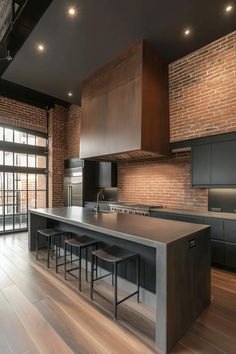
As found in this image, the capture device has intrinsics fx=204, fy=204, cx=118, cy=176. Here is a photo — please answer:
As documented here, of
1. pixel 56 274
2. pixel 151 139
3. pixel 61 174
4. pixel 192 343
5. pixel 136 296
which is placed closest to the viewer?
pixel 192 343

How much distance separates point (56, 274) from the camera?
3.07 metres

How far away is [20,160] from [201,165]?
472 centimetres

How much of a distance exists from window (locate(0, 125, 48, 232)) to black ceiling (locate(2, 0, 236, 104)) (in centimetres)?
192

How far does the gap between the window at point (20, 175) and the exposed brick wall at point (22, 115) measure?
0.64 feet

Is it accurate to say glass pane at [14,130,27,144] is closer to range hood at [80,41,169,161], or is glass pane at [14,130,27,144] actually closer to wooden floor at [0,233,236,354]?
range hood at [80,41,169,161]

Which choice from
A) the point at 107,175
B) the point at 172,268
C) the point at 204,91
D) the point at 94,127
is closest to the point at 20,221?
the point at 107,175

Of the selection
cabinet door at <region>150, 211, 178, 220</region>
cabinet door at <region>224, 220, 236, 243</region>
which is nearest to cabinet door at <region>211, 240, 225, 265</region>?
cabinet door at <region>224, 220, 236, 243</region>

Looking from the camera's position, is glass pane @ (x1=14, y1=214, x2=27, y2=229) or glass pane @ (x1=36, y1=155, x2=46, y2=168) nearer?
glass pane @ (x1=14, y1=214, x2=27, y2=229)

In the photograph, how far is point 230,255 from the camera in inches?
118

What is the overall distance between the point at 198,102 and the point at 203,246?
106 inches

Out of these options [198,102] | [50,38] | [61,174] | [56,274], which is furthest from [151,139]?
[61,174]

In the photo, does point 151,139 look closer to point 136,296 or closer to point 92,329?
point 136,296

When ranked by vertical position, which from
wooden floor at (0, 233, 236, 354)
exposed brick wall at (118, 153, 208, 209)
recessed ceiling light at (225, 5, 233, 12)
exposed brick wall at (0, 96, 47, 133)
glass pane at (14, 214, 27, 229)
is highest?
recessed ceiling light at (225, 5, 233, 12)

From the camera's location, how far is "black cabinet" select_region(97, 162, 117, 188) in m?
5.54
